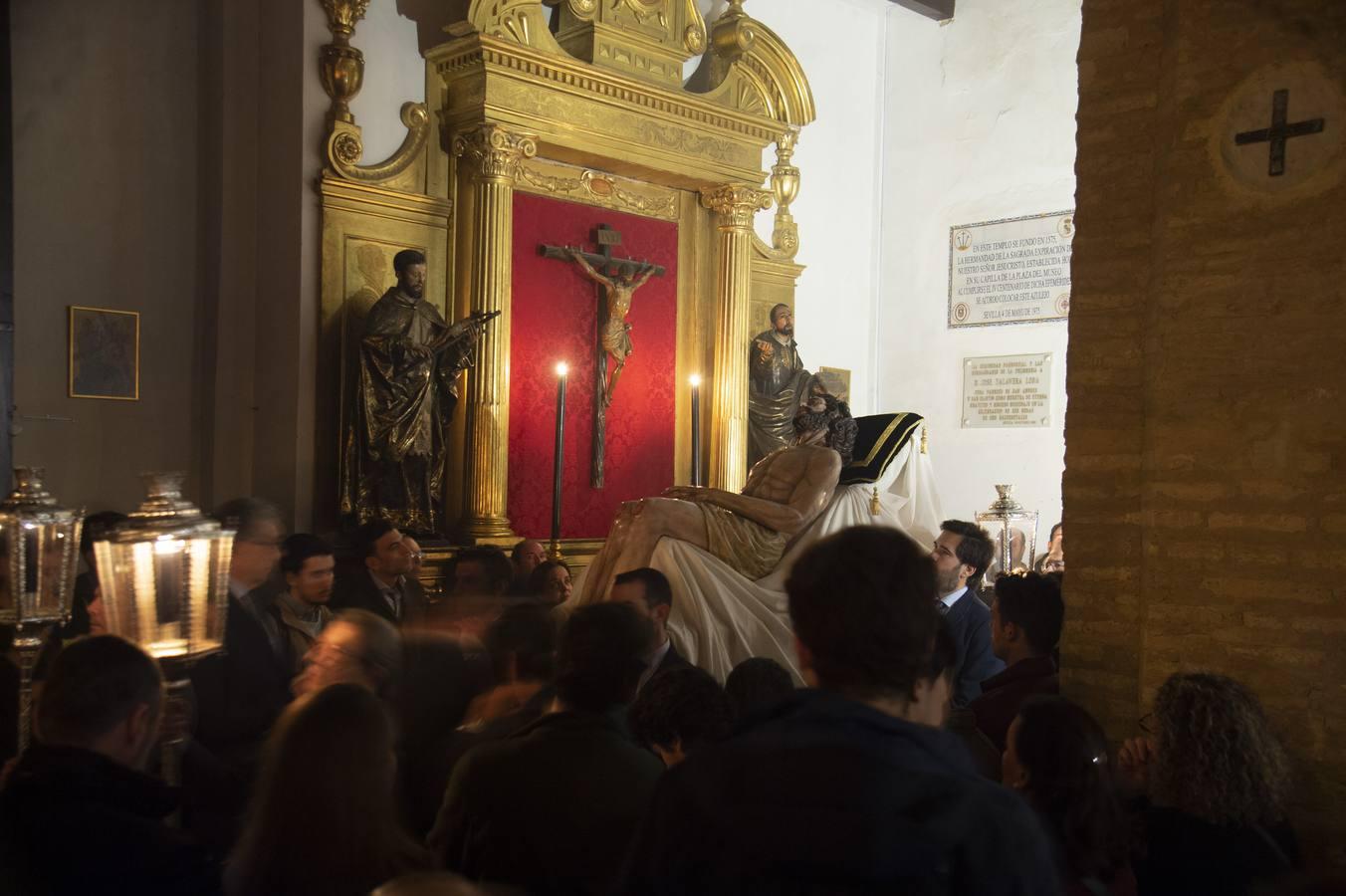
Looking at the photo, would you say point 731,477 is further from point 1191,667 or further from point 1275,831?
point 1275,831

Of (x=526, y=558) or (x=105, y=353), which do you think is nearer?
(x=526, y=558)

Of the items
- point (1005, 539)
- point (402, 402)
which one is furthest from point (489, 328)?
point (1005, 539)

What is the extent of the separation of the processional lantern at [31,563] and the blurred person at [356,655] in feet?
2.00

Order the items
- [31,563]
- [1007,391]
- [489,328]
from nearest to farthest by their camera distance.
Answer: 1. [31,563]
2. [489,328]
3. [1007,391]

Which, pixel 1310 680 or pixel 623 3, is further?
pixel 623 3

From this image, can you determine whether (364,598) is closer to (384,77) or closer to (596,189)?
(384,77)

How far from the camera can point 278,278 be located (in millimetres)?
9180

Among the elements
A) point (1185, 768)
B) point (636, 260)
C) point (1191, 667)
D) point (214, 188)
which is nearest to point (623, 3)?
point (636, 260)

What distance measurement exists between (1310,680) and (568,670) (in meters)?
2.76

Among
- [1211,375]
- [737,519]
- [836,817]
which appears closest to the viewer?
[836,817]

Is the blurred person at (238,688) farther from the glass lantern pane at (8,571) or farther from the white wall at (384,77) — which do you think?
the white wall at (384,77)

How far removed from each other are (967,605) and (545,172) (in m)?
6.01

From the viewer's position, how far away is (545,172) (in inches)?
412

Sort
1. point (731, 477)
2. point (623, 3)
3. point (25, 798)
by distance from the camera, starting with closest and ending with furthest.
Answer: point (25, 798) → point (623, 3) → point (731, 477)
